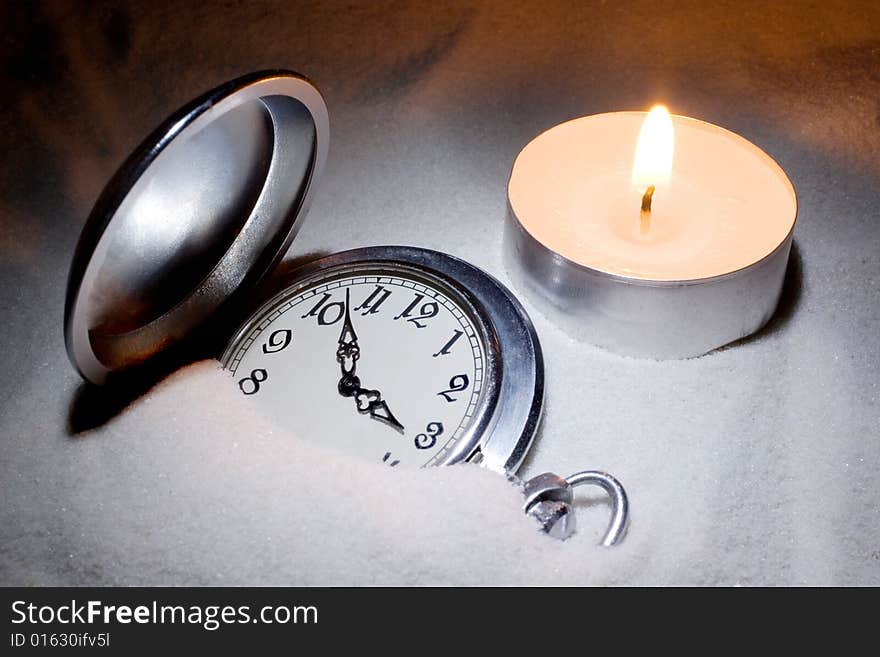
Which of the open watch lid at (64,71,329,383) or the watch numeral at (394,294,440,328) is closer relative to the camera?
the open watch lid at (64,71,329,383)

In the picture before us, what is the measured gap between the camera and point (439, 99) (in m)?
1.05

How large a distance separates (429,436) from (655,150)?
33 cm

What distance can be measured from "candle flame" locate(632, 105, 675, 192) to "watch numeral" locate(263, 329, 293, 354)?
345 mm

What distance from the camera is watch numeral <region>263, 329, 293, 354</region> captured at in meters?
0.79

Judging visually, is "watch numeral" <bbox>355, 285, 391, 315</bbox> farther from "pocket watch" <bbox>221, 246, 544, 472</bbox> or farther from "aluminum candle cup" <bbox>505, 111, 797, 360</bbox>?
"aluminum candle cup" <bbox>505, 111, 797, 360</bbox>

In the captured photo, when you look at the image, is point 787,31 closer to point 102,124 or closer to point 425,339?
point 425,339

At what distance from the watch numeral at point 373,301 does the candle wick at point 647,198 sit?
240 mm

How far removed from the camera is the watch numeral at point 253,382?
0.77 metres

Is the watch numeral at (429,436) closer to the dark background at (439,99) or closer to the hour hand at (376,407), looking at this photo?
the hour hand at (376,407)

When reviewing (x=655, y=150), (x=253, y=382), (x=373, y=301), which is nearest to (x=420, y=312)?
(x=373, y=301)

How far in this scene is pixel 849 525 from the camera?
0.70m

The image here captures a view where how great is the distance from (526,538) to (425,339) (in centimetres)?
21

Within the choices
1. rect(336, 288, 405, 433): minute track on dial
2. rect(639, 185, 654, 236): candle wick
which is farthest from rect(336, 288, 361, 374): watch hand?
rect(639, 185, 654, 236): candle wick

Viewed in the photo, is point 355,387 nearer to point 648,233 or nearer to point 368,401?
point 368,401
